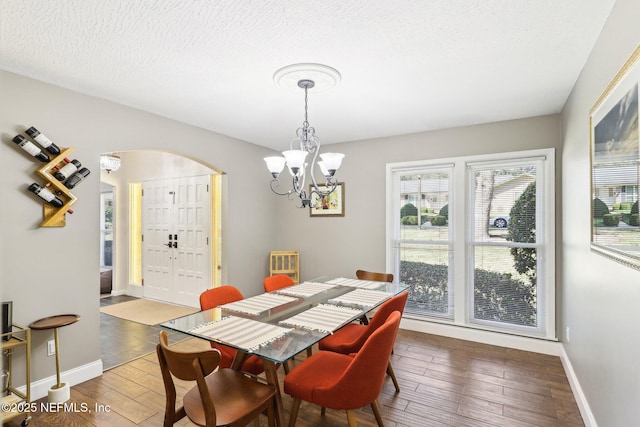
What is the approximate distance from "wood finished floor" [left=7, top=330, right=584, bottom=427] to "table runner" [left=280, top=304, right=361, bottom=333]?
0.75 m

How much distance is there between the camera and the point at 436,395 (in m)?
2.84

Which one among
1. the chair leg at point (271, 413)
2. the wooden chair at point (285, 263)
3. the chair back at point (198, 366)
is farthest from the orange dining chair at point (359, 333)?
the wooden chair at point (285, 263)

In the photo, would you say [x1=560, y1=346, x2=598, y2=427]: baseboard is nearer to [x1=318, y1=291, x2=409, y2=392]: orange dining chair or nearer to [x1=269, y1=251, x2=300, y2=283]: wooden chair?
[x1=318, y1=291, x2=409, y2=392]: orange dining chair

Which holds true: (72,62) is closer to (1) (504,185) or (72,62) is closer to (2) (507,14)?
(2) (507,14)

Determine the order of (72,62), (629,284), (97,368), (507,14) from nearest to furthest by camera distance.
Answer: (629,284), (507,14), (72,62), (97,368)

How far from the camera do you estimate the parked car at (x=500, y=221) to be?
12.8 feet

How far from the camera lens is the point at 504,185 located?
3928 mm

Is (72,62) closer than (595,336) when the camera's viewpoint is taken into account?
No

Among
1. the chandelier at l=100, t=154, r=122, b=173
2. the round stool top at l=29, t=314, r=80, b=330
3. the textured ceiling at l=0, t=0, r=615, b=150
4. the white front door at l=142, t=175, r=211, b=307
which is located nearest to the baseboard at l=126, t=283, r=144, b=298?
the white front door at l=142, t=175, r=211, b=307

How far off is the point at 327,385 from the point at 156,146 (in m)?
2.84

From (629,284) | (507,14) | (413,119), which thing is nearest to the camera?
(629,284)

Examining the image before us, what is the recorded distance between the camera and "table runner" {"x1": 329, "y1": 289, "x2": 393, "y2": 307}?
2.76m

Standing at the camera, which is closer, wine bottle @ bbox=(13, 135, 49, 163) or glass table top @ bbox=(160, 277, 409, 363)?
glass table top @ bbox=(160, 277, 409, 363)

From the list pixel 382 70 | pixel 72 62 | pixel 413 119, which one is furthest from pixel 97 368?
pixel 413 119
